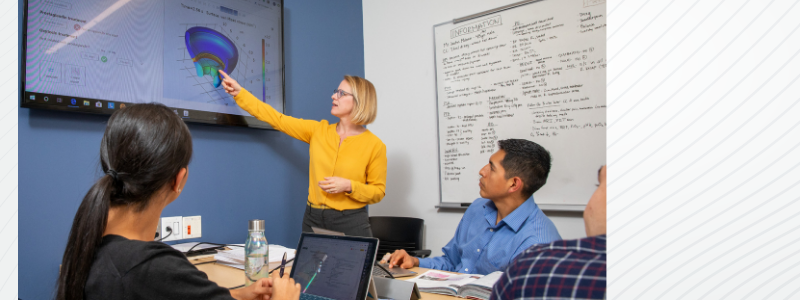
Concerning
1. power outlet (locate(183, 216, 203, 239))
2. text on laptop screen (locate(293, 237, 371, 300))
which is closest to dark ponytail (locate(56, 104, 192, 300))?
text on laptop screen (locate(293, 237, 371, 300))

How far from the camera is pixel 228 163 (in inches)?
85.4

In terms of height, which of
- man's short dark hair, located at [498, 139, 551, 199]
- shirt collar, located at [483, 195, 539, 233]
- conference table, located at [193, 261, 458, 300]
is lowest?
conference table, located at [193, 261, 458, 300]

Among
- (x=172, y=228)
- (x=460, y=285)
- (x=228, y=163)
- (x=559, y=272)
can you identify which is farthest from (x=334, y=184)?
(x=559, y=272)

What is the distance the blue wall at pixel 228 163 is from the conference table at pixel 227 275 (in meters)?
0.45

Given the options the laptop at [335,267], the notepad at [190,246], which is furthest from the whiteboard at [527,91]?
the laptop at [335,267]

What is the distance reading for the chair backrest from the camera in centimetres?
246

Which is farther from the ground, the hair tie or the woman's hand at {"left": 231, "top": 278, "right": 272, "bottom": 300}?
the hair tie

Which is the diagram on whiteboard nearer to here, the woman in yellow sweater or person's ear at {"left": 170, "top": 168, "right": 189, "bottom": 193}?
the woman in yellow sweater

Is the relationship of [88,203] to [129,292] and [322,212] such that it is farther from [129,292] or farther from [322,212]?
[322,212]

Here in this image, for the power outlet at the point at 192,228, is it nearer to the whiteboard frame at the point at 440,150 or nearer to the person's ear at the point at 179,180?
the person's ear at the point at 179,180

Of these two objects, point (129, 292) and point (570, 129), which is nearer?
point (129, 292)
